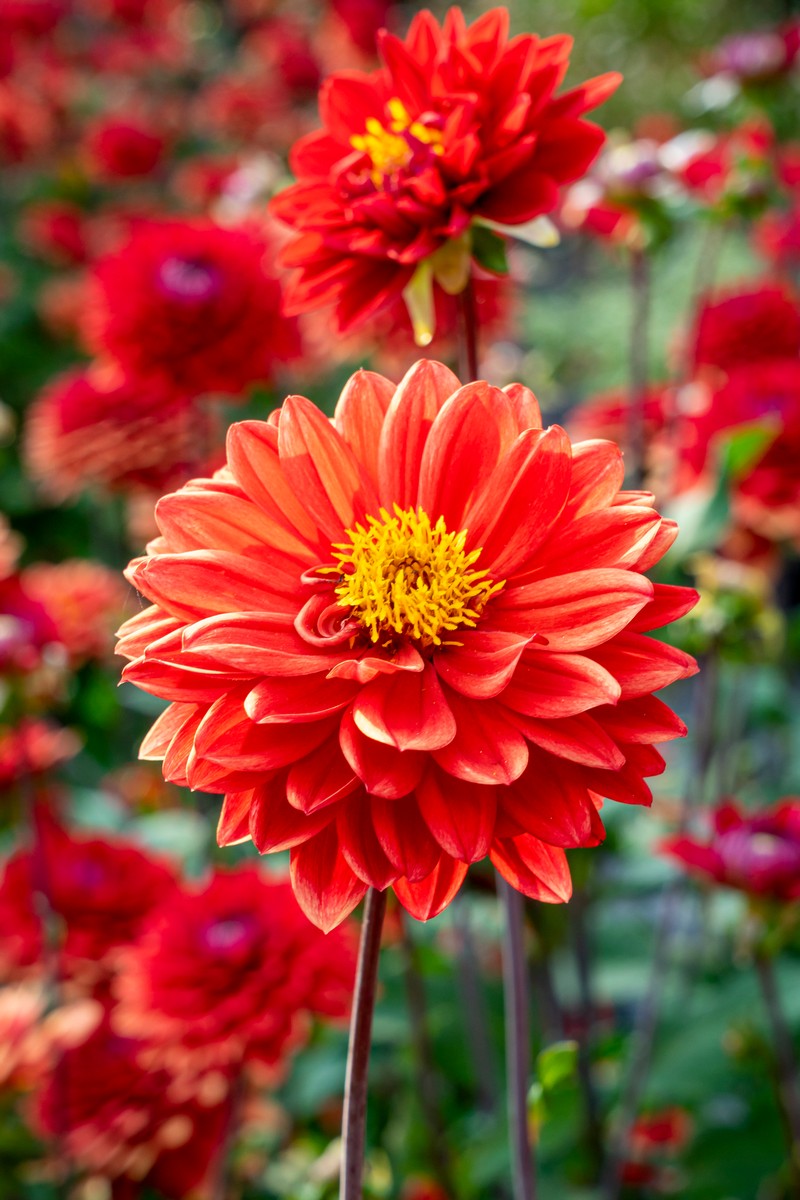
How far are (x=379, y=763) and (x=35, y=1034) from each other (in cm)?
69

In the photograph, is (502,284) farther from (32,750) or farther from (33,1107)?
(33,1107)

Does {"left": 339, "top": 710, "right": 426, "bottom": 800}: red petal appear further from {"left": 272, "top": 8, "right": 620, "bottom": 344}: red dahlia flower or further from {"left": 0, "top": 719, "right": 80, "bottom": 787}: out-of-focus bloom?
{"left": 0, "top": 719, "right": 80, "bottom": 787}: out-of-focus bloom

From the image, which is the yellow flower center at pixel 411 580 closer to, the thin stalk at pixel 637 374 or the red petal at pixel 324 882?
the red petal at pixel 324 882

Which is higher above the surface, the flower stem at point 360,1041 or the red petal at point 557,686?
the red petal at point 557,686

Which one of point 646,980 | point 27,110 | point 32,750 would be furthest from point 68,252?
point 646,980

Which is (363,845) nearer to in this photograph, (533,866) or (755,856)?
(533,866)

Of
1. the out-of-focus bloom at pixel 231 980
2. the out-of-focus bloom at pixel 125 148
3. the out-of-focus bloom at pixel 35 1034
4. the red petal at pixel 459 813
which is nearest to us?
the red petal at pixel 459 813

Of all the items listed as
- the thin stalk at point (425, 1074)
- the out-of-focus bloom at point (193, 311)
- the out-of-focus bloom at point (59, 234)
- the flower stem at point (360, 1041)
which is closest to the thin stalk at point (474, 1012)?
the thin stalk at point (425, 1074)

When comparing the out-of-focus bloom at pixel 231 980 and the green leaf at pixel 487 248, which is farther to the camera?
the out-of-focus bloom at pixel 231 980

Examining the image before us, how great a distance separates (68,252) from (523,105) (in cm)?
241

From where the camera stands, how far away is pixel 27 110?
10.9 feet

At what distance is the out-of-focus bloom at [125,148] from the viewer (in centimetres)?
297

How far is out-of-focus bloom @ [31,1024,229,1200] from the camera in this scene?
39.8 inches

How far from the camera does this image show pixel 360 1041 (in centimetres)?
50
